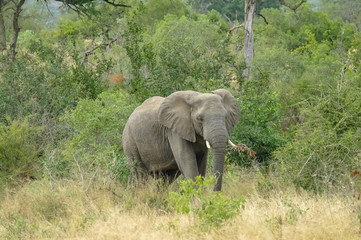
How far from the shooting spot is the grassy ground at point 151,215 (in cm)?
709

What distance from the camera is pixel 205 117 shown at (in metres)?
9.27

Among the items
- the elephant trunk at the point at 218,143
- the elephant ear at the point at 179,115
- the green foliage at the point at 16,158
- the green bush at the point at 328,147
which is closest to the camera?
the elephant trunk at the point at 218,143

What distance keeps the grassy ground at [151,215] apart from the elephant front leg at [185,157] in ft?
1.96

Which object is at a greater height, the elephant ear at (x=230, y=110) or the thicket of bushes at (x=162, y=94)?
Result: the elephant ear at (x=230, y=110)

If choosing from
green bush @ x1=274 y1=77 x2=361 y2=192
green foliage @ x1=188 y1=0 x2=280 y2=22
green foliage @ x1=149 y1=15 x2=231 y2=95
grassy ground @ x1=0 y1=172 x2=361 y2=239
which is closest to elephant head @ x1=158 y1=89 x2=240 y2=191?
grassy ground @ x1=0 y1=172 x2=361 y2=239

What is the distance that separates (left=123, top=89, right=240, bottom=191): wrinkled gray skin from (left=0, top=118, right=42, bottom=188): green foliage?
2240 mm

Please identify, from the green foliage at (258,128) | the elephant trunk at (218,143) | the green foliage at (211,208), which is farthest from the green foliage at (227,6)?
the green foliage at (211,208)

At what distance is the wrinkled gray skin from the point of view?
9.19 meters

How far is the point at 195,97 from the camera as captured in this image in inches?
381

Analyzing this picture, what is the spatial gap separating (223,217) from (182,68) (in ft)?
26.5

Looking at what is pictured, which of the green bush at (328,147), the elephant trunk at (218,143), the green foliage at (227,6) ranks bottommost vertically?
the green foliage at (227,6)

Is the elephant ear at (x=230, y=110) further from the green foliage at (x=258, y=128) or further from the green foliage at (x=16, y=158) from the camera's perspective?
the green foliage at (x=16, y=158)

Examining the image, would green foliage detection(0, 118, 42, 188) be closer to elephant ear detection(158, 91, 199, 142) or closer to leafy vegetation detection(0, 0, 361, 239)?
leafy vegetation detection(0, 0, 361, 239)

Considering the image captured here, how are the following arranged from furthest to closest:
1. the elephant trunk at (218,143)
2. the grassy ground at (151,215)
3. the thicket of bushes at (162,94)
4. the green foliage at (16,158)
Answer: the green foliage at (16,158) < the thicket of bushes at (162,94) < the elephant trunk at (218,143) < the grassy ground at (151,215)
